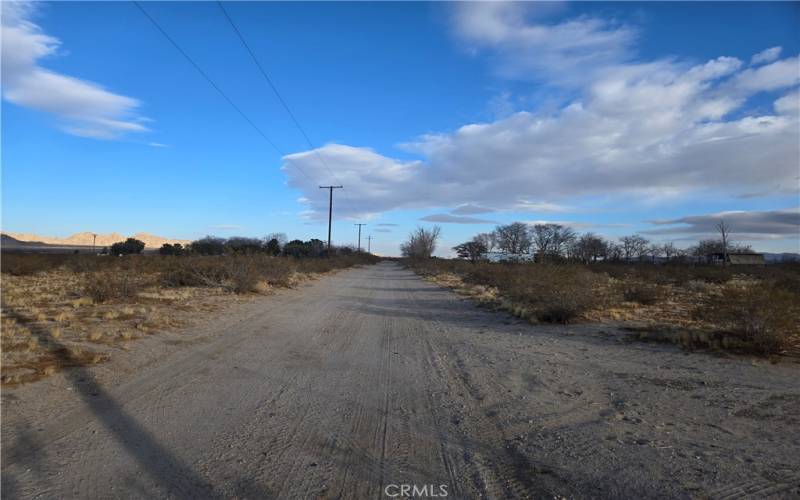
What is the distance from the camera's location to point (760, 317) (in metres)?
9.59

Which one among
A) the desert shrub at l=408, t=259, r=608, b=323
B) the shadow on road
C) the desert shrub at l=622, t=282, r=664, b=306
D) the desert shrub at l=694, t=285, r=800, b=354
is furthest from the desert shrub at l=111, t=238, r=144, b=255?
the desert shrub at l=694, t=285, r=800, b=354

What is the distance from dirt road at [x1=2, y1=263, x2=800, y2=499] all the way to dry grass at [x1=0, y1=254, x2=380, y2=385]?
93 centimetres

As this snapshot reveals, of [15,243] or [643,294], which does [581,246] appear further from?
[15,243]

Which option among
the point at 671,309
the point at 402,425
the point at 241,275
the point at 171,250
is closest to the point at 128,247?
the point at 171,250

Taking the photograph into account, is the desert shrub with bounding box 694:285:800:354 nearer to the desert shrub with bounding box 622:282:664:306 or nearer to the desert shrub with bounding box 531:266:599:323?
the desert shrub with bounding box 531:266:599:323

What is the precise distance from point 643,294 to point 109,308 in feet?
57.0

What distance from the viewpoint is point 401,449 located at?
485 centimetres

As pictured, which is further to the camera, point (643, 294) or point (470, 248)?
point (470, 248)

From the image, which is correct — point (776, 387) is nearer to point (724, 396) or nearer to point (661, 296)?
point (724, 396)

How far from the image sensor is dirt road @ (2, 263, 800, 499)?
4117mm

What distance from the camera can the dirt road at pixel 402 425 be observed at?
4117mm

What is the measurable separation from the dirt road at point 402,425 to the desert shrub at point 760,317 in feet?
2.91

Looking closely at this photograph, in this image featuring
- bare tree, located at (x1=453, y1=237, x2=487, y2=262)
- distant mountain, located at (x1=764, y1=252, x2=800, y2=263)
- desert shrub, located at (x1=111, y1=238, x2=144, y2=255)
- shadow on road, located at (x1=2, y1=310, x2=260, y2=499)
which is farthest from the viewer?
bare tree, located at (x1=453, y1=237, x2=487, y2=262)

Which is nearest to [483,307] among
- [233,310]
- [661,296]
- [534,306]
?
[534,306]
